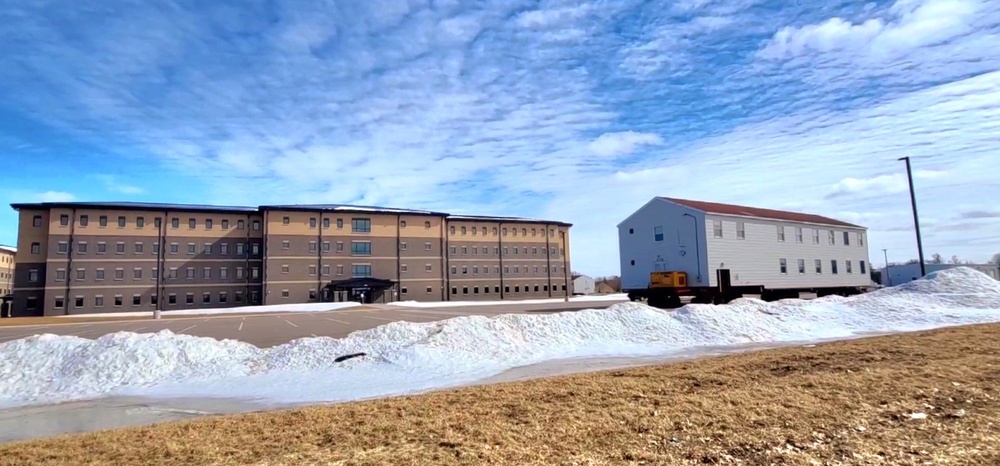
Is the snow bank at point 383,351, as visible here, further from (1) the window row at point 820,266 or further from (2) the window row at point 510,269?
(2) the window row at point 510,269

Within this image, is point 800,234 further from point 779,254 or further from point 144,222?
point 144,222

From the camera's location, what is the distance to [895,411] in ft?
23.6

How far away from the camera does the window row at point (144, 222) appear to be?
59531 millimetres

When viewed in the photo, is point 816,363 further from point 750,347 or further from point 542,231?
point 542,231

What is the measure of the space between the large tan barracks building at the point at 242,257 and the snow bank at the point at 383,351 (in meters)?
51.7

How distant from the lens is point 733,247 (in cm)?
3359

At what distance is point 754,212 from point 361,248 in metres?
44.4

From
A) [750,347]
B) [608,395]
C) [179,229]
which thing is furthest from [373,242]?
[608,395]

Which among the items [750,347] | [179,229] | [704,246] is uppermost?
[179,229]

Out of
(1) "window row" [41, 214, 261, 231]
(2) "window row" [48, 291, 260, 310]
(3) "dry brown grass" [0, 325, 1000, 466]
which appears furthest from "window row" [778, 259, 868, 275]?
(1) "window row" [41, 214, 261, 231]

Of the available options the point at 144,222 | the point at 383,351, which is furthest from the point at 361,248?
the point at 383,351

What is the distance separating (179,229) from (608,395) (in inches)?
2579

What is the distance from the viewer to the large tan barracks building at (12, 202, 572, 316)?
5895 cm

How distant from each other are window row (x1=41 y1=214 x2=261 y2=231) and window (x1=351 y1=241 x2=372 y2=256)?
35.7ft
